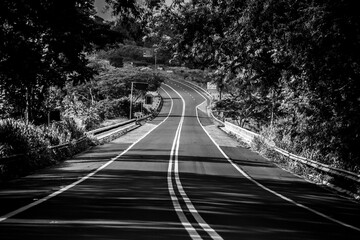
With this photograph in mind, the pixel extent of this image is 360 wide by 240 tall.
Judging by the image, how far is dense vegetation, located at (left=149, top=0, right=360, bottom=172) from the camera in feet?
44.7

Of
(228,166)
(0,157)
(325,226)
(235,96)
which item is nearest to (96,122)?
(235,96)

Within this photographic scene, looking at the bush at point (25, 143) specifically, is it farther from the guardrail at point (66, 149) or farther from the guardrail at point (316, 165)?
the guardrail at point (316, 165)

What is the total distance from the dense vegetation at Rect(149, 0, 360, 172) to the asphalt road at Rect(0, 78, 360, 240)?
261cm

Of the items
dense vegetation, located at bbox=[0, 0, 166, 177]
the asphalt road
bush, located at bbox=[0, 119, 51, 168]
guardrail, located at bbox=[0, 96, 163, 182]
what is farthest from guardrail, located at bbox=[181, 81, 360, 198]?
bush, located at bbox=[0, 119, 51, 168]

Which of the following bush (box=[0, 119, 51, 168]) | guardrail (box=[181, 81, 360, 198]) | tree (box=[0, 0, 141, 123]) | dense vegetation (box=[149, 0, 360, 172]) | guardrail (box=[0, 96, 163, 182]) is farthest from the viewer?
bush (box=[0, 119, 51, 168])

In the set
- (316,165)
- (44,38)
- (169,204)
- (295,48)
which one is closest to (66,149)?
(44,38)

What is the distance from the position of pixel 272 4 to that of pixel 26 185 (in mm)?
8998

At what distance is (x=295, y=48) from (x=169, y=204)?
6733 mm

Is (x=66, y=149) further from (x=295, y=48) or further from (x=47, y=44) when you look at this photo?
(x=295, y=48)

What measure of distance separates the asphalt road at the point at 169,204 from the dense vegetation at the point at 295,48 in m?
2.61

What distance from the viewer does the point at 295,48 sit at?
14.6 metres

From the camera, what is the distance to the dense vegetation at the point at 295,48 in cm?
1362

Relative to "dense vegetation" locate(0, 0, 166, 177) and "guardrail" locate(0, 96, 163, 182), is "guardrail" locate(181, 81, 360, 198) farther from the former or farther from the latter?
"guardrail" locate(0, 96, 163, 182)

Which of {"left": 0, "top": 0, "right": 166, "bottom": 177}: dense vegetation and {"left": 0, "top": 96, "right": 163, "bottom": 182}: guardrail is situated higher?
{"left": 0, "top": 0, "right": 166, "bottom": 177}: dense vegetation
